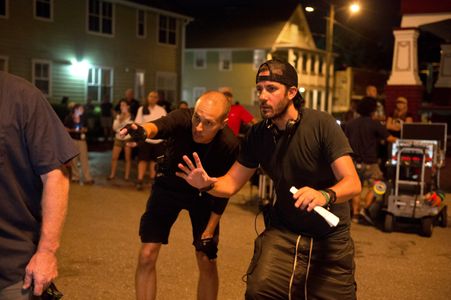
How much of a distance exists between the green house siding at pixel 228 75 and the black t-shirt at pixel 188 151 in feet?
133

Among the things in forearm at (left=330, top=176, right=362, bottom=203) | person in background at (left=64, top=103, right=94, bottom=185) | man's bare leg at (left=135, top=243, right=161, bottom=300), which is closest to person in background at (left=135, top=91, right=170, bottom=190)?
person in background at (left=64, top=103, right=94, bottom=185)

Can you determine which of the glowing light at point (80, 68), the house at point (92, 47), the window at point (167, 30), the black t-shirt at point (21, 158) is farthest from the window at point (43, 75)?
the black t-shirt at point (21, 158)

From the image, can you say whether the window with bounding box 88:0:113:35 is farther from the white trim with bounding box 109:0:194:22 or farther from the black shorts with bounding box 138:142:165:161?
the black shorts with bounding box 138:142:165:161

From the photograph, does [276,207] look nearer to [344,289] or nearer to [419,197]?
[344,289]

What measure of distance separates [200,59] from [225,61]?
89.1 inches

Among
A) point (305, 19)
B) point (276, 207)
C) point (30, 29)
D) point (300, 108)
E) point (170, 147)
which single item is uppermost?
point (305, 19)

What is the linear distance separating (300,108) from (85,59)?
26.1 metres

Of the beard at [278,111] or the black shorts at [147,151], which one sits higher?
the beard at [278,111]

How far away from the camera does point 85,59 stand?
95.0 feet

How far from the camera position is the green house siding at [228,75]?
45.4 metres

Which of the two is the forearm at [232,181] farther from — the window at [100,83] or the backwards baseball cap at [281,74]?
the window at [100,83]

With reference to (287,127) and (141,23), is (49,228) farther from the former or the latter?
(141,23)

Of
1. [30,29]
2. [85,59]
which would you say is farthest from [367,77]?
[30,29]

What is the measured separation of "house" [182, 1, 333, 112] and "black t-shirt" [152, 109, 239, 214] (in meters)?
38.8
